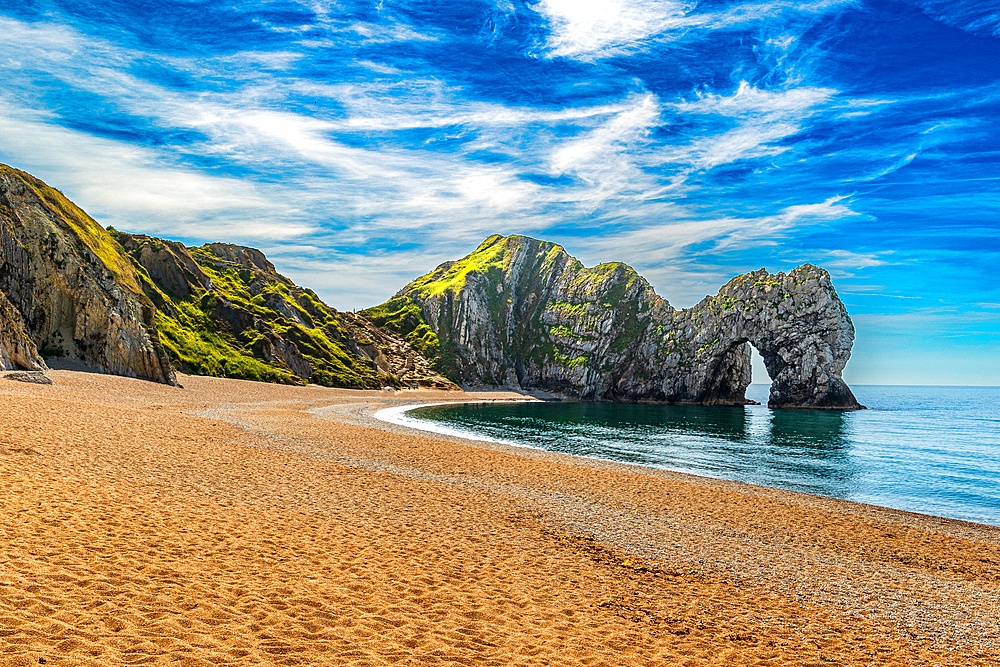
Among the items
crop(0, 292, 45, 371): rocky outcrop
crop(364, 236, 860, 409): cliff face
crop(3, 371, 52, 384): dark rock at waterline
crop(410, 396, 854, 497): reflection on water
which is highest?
crop(364, 236, 860, 409): cliff face

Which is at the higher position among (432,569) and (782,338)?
(782,338)

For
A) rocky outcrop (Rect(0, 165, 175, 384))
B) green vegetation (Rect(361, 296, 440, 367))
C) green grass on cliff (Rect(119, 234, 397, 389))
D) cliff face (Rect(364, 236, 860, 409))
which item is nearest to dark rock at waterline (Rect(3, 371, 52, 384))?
rocky outcrop (Rect(0, 165, 175, 384))

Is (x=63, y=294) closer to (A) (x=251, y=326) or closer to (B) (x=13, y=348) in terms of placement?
(B) (x=13, y=348)

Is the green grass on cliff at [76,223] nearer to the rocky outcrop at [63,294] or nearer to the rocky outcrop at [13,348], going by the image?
the rocky outcrop at [63,294]

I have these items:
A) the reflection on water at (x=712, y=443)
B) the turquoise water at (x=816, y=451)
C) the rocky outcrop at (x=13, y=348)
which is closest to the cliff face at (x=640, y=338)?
the turquoise water at (x=816, y=451)

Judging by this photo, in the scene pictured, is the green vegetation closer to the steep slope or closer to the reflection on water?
the steep slope

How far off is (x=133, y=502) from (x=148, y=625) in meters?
8.57

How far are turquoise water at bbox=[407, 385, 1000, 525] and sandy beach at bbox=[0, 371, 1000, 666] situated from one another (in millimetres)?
8505

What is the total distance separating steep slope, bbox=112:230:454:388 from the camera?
11069 centimetres

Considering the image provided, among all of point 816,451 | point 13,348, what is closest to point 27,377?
point 13,348

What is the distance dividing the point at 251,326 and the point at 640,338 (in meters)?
107

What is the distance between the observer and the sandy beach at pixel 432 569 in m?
9.52

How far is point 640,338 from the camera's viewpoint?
6280 inches

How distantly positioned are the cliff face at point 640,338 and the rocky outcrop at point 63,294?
10791 centimetres
